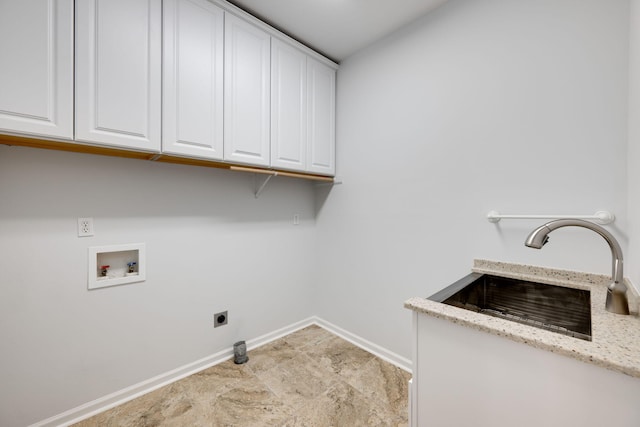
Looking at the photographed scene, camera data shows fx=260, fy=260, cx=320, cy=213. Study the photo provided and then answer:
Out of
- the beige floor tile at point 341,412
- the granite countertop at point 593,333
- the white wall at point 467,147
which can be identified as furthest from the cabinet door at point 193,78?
the beige floor tile at point 341,412

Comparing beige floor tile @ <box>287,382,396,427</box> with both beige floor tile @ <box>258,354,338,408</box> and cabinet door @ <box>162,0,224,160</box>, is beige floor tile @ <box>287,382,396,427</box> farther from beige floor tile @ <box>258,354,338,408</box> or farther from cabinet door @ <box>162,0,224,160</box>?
cabinet door @ <box>162,0,224,160</box>

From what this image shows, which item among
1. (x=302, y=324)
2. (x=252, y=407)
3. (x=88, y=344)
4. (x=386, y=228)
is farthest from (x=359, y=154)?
(x=88, y=344)

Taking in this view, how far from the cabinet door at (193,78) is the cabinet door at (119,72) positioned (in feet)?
0.18

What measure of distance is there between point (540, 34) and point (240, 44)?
5.79 ft

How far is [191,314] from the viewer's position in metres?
1.90

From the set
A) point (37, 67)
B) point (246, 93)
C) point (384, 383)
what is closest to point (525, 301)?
point (384, 383)

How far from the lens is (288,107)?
2.05 metres

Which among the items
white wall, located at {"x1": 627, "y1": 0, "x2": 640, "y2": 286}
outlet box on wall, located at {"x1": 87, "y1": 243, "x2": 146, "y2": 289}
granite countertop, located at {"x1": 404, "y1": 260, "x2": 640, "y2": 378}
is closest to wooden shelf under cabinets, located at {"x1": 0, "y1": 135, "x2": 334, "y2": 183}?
outlet box on wall, located at {"x1": 87, "y1": 243, "x2": 146, "y2": 289}

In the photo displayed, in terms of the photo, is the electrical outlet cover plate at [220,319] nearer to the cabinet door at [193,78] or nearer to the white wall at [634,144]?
the cabinet door at [193,78]

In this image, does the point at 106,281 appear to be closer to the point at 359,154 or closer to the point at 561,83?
the point at 359,154

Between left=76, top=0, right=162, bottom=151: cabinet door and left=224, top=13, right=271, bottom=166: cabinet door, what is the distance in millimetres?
407

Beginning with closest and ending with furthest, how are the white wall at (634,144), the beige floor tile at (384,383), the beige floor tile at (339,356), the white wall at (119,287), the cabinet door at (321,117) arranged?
the white wall at (634,144) → the white wall at (119,287) → the beige floor tile at (384,383) → the beige floor tile at (339,356) → the cabinet door at (321,117)

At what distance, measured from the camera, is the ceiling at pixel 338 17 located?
1739mm

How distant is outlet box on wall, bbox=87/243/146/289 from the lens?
151cm
